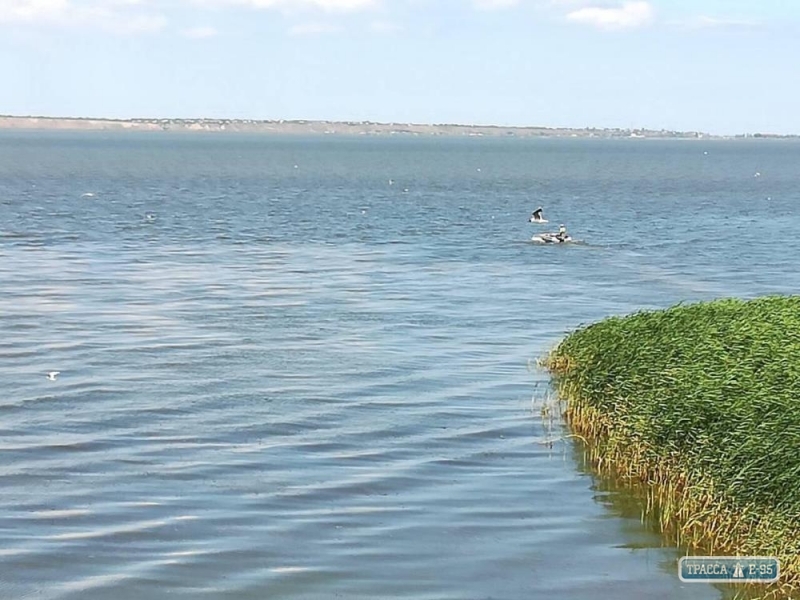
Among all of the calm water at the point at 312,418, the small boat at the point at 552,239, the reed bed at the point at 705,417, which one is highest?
the reed bed at the point at 705,417

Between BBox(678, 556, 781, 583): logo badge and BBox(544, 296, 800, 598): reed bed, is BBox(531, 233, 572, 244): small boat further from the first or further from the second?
BBox(678, 556, 781, 583): logo badge

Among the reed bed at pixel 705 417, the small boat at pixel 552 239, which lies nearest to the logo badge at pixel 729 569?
the reed bed at pixel 705 417

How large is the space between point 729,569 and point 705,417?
2842mm

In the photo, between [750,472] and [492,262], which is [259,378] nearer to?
[750,472]

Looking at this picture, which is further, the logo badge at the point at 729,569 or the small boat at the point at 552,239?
the small boat at the point at 552,239

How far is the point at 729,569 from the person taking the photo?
14750mm

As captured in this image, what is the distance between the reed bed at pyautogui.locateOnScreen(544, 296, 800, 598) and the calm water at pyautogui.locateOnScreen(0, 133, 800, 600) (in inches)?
23.2

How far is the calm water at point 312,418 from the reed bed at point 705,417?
589 millimetres

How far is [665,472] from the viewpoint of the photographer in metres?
17.6

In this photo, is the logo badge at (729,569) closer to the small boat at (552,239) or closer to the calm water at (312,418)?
the calm water at (312,418)

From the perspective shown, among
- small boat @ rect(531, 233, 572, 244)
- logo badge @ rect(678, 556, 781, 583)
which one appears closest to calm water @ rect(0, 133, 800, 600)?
logo badge @ rect(678, 556, 781, 583)

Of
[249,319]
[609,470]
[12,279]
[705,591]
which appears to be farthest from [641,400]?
[12,279]

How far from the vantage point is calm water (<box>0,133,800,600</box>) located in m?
15.4

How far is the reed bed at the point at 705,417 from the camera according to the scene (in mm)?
14734
